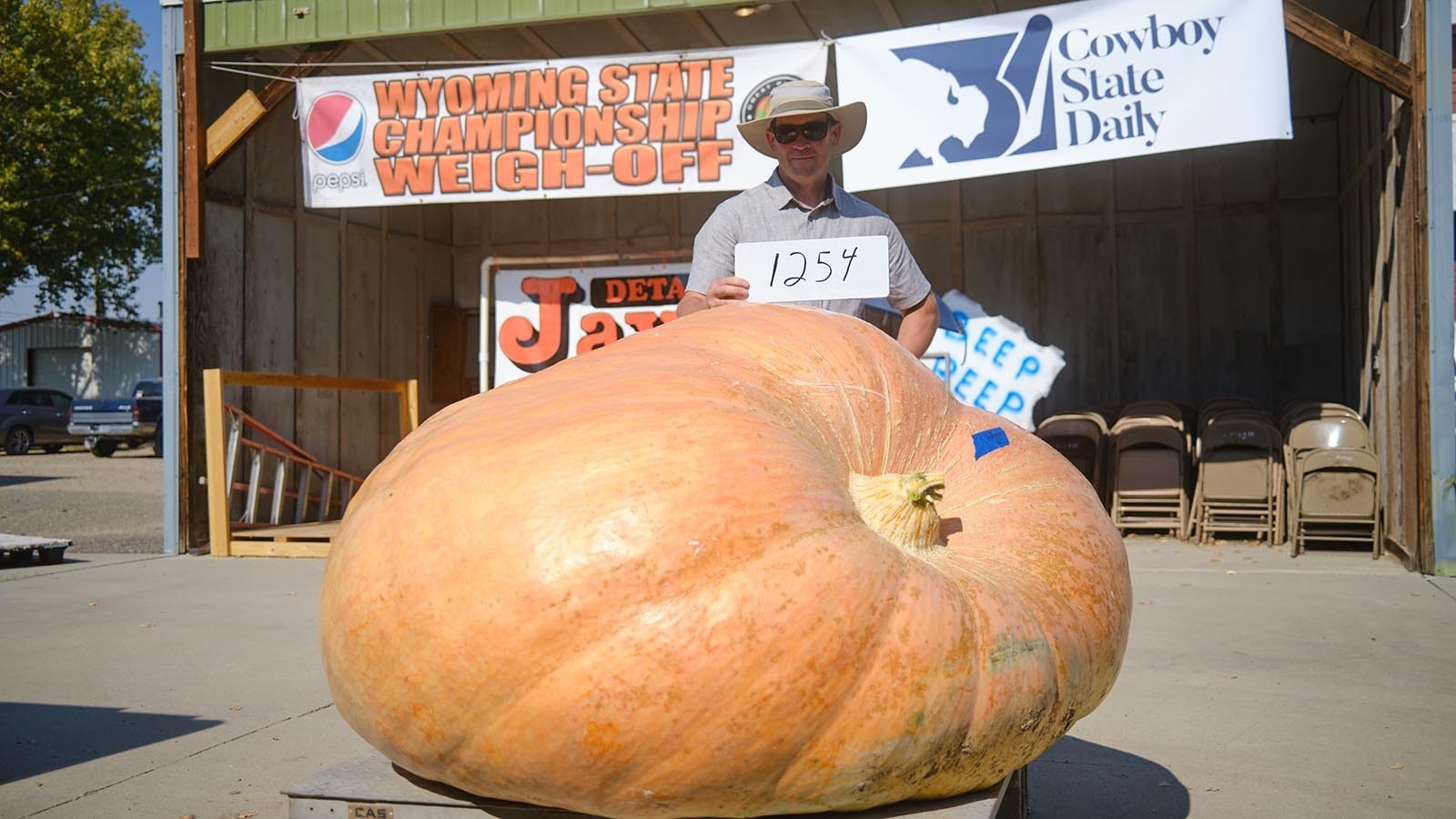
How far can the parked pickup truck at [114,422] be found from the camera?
2419 cm

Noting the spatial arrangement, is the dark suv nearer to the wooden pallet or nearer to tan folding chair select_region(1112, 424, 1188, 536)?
the wooden pallet

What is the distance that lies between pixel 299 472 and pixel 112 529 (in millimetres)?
1814

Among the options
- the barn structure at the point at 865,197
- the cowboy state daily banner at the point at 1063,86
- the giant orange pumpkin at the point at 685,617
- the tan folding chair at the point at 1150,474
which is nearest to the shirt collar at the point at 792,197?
the giant orange pumpkin at the point at 685,617

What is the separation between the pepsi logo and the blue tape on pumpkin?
7.89m

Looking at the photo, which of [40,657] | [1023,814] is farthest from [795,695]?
[40,657]

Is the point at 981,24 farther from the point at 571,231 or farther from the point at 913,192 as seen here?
the point at 571,231

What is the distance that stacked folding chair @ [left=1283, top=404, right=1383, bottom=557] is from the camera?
26.9 feet

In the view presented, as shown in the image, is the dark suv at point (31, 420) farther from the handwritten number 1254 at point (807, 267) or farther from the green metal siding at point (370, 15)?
the handwritten number 1254 at point (807, 267)

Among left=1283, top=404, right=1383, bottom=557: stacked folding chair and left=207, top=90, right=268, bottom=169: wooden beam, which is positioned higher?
left=207, top=90, right=268, bottom=169: wooden beam

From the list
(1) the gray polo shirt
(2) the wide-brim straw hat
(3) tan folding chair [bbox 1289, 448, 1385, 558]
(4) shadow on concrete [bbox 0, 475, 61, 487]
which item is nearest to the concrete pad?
(1) the gray polo shirt

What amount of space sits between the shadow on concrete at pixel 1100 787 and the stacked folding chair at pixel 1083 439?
675 cm

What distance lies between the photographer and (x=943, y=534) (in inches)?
83.4

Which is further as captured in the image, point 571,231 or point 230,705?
point 571,231

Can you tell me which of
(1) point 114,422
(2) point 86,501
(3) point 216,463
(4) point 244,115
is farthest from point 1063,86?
(1) point 114,422
